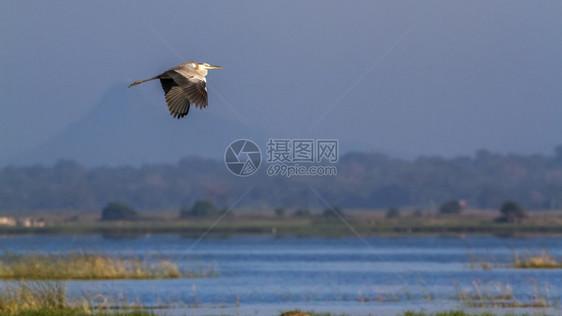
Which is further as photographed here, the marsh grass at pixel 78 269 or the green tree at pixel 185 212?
the green tree at pixel 185 212

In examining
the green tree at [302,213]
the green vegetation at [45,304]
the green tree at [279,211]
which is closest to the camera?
the green vegetation at [45,304]

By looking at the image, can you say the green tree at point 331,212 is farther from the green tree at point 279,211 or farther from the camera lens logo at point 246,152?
the camera lens logo at point 246,152

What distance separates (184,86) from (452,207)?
110 meters

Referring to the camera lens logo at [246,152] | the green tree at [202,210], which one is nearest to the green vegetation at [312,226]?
the green tree at [202,210]

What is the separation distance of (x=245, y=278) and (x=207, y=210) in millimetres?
83284

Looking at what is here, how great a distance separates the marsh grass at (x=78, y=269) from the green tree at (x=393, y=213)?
89.6 m

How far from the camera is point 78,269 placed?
111ft

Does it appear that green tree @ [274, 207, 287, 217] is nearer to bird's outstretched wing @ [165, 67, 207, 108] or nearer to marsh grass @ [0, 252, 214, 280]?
marsh grass @ [0, 252, 214, 280]

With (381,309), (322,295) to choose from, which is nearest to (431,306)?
(381,309)

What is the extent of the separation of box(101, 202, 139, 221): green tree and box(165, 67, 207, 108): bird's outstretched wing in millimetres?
105438

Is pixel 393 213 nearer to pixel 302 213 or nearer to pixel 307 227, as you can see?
pixel 302 213

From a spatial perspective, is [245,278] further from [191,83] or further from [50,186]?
[50,186]

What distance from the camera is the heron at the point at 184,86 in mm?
Answer: 16875

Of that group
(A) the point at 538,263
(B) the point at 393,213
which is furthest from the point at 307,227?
(A) the point at 538,263
